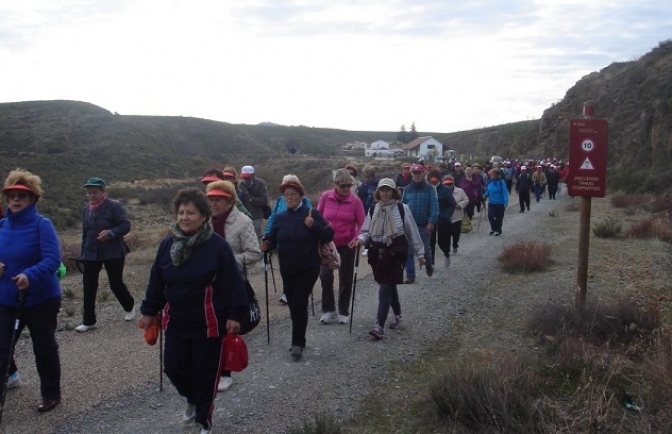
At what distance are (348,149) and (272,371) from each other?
106 metres

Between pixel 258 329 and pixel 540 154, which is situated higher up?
pixel 540 154

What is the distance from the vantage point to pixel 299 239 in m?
5.95

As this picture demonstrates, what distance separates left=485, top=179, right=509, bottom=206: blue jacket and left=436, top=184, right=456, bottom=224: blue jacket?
4091 mm

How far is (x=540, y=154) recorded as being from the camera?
53875 mm

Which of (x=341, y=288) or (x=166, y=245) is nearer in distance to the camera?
(x=166, y=245)

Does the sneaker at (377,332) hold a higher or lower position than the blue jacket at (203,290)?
lower

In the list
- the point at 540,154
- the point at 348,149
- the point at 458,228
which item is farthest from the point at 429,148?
the point at 458,228

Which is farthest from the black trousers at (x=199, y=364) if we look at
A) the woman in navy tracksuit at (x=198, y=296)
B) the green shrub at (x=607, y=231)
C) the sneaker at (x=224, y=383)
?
the green shrub at (x=607, y=231)

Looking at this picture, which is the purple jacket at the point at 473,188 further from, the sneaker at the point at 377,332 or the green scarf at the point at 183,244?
the green scarf at the point at 183,244

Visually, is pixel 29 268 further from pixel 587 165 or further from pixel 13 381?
pixel 587 165

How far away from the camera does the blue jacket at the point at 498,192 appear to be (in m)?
14.4

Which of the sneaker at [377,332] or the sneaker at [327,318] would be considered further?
the sneaker at [327,318]

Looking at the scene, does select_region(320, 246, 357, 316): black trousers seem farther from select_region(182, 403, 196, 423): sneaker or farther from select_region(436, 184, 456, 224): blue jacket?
select_region(436, 184, 456, 224): blue jacket

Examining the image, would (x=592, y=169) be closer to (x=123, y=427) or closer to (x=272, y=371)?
(x=272, y=371)
